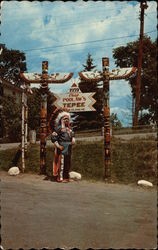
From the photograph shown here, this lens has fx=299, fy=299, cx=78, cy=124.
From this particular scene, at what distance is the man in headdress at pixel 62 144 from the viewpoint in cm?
982

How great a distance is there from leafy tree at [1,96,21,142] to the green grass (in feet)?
44.8

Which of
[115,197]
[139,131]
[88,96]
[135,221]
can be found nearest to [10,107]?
[139,131]

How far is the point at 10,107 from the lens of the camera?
27250 millimetres

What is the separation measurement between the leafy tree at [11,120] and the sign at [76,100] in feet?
52.2

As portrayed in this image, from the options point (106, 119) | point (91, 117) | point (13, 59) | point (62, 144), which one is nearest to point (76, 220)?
point (62, 144)

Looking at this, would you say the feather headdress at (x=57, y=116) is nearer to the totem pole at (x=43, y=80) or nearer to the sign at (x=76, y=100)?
the sign at (x=76, y=100)

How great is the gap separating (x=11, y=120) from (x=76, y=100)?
1705cm

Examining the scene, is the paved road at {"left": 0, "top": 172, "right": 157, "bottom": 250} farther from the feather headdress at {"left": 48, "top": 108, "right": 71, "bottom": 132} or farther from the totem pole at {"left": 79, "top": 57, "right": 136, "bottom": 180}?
the feather headdress at {"left": 48, "top": 108, "right": 71, "bottom": 132}

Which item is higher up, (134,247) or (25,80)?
(25,80)

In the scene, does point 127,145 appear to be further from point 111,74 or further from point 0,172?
point 0,172

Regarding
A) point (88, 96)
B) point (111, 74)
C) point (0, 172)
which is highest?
point (111, 74)

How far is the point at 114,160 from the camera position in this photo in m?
10.8

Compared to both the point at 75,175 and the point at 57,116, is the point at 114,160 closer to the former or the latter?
the point at 75,175

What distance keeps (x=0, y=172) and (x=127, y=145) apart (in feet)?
16.3
